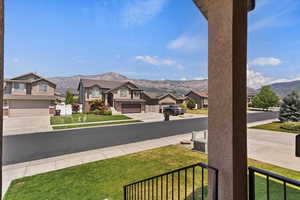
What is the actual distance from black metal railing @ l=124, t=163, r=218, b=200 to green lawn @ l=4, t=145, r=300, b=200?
0.33 m

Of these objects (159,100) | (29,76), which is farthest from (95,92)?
(159,100)

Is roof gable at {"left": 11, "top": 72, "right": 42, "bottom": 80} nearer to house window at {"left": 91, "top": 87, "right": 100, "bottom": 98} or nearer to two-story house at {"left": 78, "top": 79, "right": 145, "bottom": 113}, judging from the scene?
two-story house at {"left": 78, "top": 79, "right": 145, "bottom": 113}

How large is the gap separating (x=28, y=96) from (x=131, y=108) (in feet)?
44.0

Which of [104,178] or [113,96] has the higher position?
[113,96]

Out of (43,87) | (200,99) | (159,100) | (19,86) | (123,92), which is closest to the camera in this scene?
(19,86)

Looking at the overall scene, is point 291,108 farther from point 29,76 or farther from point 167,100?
point 29,76

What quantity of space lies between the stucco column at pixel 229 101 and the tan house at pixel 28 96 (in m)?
22.3

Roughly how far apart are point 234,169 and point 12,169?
21.0ft

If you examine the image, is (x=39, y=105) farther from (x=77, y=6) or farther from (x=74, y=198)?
(x=74, y=198)

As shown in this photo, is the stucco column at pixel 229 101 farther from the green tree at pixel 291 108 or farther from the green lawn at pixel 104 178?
the green tree at pixel 291 108

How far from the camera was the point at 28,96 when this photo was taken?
19281 mm

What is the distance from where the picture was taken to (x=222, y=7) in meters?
1.49

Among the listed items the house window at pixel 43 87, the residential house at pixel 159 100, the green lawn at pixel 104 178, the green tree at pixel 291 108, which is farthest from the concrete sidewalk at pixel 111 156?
the residential house at pixel 159 100

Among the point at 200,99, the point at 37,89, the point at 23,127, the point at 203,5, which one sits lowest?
the point at 23,127
